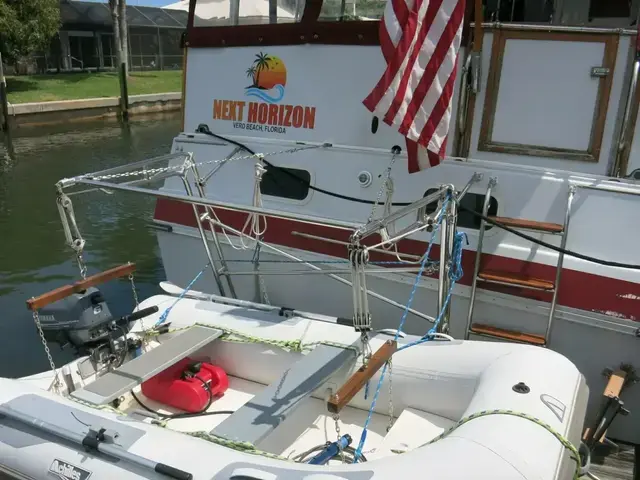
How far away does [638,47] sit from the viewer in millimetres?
4484

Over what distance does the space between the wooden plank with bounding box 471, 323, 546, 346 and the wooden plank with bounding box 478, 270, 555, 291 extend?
399 millimetres

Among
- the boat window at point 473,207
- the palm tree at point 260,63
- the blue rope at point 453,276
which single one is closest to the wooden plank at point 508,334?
the blue rope at point 453,276

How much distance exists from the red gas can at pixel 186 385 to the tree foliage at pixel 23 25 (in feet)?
69.0

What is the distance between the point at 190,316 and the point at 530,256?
9.28ft

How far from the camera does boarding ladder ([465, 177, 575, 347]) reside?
461 cm

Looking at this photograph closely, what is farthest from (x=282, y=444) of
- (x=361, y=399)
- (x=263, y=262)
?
(x=263, y=262)

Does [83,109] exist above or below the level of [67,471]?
above

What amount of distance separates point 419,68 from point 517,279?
1786 millimetres

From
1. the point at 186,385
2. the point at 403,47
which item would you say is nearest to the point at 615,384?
the point at 403,47

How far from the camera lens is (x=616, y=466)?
4363 mm

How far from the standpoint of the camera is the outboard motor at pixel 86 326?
468 cm

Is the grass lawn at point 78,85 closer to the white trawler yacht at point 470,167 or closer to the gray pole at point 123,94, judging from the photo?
the gray pole at point 123,94

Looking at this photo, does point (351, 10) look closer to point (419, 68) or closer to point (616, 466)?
point (419, 68)

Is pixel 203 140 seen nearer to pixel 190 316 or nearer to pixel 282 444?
pixel 190 316
